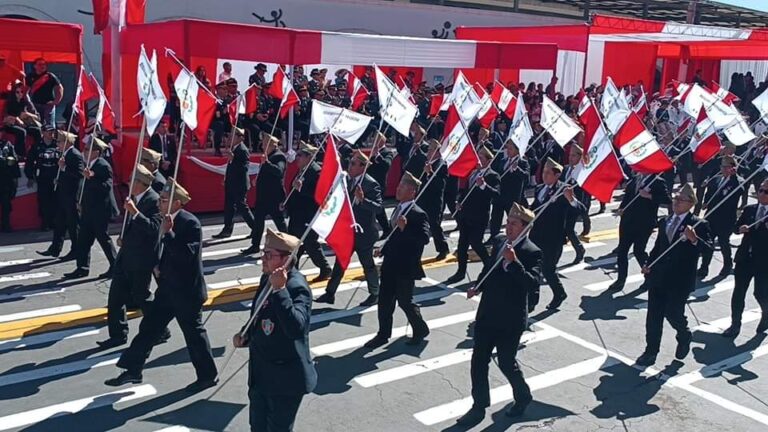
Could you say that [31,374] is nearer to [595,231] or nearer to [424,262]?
[424,262]

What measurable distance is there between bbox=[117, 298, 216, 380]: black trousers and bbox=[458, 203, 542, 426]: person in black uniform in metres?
2.25

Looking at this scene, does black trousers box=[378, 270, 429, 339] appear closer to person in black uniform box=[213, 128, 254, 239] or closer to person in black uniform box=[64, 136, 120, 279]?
person in black uniform box=[64, 136, 120, 279]

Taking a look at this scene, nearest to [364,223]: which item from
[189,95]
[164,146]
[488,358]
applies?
[189,95]

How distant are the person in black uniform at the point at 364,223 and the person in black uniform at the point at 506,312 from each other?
2979mm

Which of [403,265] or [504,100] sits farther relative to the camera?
[504,100]

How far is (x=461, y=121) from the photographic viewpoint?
10.0 m

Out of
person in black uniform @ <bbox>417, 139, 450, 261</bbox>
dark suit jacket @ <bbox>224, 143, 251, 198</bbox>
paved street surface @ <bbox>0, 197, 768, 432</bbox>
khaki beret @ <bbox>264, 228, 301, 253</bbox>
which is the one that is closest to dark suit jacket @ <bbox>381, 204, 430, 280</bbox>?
paved street surface @ <bbox>0, 197, 768, 432</bbox>

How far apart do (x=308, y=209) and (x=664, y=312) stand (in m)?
4.61

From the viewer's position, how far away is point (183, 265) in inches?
257

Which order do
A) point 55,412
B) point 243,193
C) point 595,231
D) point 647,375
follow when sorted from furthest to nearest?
point 595,231 < point 243,193 < point 647,375 < point 55,412

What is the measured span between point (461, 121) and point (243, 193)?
390cm

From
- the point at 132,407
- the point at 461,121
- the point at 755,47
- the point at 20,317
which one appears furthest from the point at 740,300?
the point at 755,47

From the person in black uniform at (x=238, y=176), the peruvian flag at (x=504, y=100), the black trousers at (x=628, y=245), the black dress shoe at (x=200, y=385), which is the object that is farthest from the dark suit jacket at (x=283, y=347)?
the peruvian flag at (x=504, y=100)

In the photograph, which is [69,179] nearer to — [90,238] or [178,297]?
[90,238]
